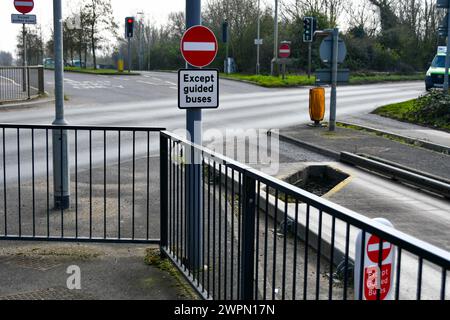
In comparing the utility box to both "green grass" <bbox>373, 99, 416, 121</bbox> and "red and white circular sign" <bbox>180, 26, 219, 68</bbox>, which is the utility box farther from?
"red and white circular sign" <bbox>180, 26, 219, 68</bbox>

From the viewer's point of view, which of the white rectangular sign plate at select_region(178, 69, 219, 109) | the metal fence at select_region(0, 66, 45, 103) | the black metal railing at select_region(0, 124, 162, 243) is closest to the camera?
the white rectangular sign plate at select_region(178, 69, 219, 109)

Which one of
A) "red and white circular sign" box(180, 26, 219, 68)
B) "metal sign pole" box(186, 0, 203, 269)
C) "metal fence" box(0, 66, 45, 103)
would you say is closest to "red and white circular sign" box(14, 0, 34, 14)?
"metal fence" box(0, 66, 45, 103)

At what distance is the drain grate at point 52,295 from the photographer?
5060 millimetres

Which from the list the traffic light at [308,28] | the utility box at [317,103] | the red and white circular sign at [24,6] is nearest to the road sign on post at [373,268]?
the utility box at [317,103]

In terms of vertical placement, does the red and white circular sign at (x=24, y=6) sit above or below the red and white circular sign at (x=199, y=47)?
above

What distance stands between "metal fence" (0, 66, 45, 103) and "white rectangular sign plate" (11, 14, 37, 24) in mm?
4394

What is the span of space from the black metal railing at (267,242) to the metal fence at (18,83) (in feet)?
61.0

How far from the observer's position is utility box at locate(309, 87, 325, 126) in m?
17.5

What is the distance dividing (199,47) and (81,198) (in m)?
3.19

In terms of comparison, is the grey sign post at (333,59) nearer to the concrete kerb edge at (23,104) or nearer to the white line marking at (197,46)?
the white line marking at (197,46)

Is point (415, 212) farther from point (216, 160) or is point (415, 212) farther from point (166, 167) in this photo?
point (216, 160)

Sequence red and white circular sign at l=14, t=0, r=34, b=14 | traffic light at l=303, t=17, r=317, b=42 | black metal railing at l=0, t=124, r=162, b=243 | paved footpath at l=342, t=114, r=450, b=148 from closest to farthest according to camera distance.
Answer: black metal railing at l=0, t=124, r=162, b=243 < paved footpath at l=342, t=114, r=450, b=148 < red and white circular sign at l=14, t=0, r=34, b=14 < traffic light at l=303, t=17, r=317, b=42
